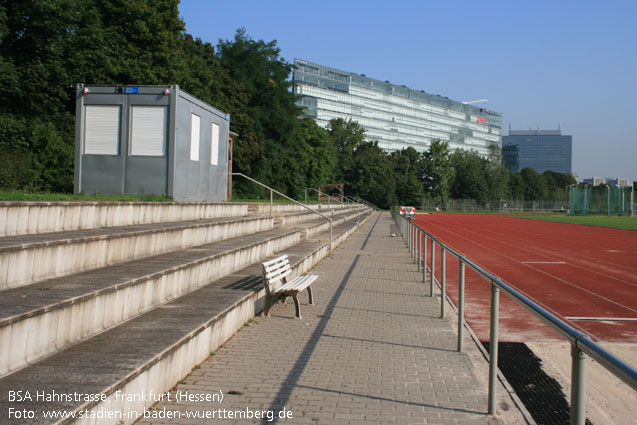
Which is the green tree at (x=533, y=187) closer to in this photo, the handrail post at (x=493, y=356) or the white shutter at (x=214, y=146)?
the white shutter at (x=214, y=146)

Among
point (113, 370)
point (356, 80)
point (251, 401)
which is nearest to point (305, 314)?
point (251, 401)

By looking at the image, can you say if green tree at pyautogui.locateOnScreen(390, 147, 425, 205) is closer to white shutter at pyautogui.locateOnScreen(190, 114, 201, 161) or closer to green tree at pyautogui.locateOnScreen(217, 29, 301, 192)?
green tree at pyautogui.locateOnScreen(217, 29, 301, 192)

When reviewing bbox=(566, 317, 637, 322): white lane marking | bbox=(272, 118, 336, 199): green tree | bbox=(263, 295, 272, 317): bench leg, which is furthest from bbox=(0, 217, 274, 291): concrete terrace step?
bbox=(272, 118, 336, 199): green tree

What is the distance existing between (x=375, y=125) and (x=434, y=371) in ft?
422

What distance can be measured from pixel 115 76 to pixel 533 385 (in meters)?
23.6

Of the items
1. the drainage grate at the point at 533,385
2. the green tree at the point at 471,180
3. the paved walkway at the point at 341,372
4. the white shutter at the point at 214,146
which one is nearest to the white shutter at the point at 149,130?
the white shutter at the point at 214,146

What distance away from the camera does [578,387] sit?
2.75m

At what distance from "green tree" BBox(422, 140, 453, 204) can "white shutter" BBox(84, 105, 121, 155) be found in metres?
99.6

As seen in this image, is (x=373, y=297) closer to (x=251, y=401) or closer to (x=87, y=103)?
(x=251, y=401)

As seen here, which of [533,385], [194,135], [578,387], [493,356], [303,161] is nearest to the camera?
[578,387]

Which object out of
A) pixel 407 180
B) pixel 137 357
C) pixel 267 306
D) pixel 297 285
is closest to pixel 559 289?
pixel 297 285

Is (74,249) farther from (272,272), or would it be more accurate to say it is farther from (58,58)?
(58,58)

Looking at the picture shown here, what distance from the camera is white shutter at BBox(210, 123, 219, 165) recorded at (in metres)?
15.1

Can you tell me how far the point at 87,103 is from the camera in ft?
38.5
